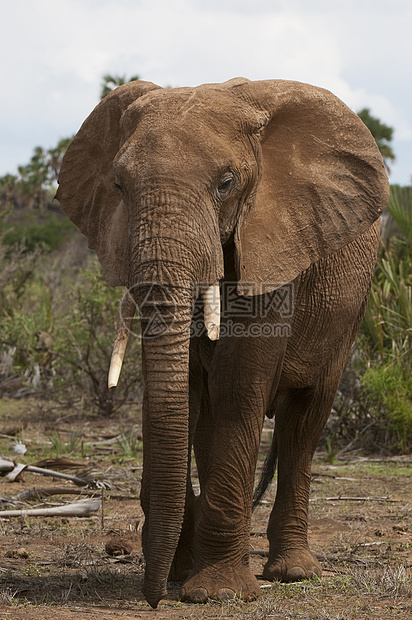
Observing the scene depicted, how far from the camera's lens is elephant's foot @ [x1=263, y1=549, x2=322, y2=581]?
5020mm

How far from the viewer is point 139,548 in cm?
562

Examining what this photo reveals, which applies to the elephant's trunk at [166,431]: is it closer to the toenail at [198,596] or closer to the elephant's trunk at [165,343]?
the elephant's trunk at [165,343]

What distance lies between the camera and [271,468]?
248 inches

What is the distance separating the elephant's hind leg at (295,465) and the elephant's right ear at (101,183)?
143 centimetres

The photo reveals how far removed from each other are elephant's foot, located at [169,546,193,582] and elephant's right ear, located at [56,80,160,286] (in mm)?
1591

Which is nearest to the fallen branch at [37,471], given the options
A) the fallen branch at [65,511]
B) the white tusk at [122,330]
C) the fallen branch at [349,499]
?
the fallen branch at [65,511]

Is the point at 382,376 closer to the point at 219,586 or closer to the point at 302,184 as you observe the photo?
the point at 302,184

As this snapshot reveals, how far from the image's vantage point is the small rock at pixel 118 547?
5289 millimetres

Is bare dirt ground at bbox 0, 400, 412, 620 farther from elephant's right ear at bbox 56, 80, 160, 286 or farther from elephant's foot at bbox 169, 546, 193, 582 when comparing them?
elephant's right ear at bbox 56, 80, 160, 286

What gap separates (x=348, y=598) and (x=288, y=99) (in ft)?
7.98

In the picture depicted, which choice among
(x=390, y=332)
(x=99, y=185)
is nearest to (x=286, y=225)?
(x=99, y=185)

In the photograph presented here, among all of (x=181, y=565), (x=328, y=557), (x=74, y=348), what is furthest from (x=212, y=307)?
(x=74, y=348)

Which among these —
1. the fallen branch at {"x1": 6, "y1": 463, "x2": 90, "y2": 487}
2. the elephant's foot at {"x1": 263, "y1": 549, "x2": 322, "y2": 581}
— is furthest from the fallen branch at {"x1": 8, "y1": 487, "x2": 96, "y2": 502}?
the elephant's foot at {"x1": 263, "y1": 549, "x2": 322, "y2": 581}

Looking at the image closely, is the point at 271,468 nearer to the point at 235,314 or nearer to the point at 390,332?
the point at 235,314
